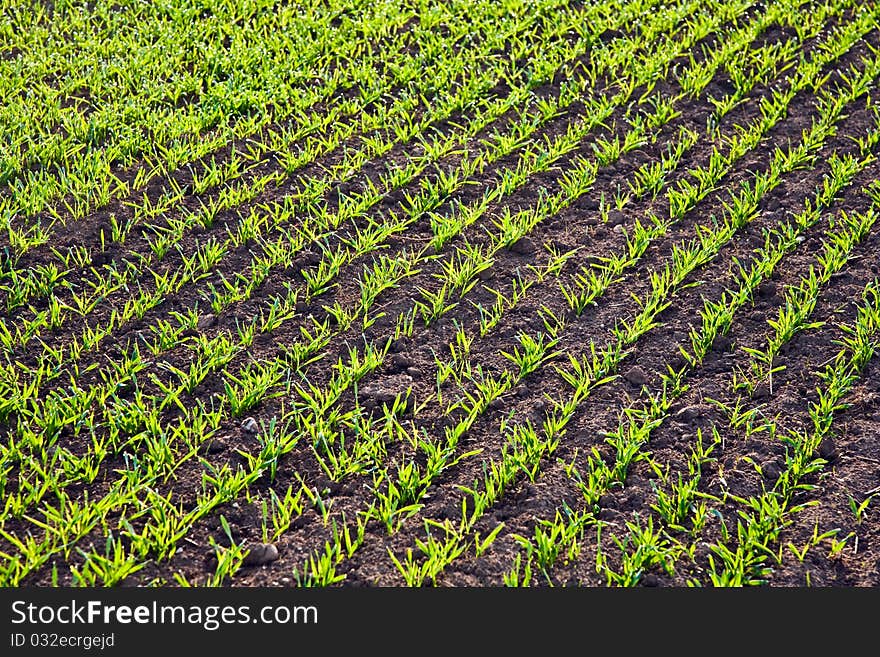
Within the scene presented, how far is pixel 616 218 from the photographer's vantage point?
4113mm

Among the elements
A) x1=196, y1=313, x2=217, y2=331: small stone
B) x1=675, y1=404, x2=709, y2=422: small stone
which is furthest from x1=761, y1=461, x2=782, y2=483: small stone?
x1=196, y1=313, x2=217, y2=331: small stone

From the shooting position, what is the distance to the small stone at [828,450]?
10.2ft

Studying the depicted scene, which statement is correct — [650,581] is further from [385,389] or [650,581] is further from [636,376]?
[385,389]

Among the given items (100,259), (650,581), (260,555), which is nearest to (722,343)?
(650,581)

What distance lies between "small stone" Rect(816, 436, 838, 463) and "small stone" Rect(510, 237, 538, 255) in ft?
4.55

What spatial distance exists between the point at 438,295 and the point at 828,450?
4.99 feet

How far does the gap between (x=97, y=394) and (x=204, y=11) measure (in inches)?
126

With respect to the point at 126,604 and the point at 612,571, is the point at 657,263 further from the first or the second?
the point at 126,604

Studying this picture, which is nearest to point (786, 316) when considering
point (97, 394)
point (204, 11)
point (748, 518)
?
point (748, 518)

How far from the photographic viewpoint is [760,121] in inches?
186

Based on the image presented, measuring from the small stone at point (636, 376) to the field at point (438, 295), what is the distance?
1 cm

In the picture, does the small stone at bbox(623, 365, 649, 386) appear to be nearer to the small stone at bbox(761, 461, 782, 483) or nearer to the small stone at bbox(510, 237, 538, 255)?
the small stone at bbox(761, 461, 782, 483)

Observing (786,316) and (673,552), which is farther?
(786,316)

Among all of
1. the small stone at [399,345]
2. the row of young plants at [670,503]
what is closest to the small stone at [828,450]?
the row of young plants at [670,503]
